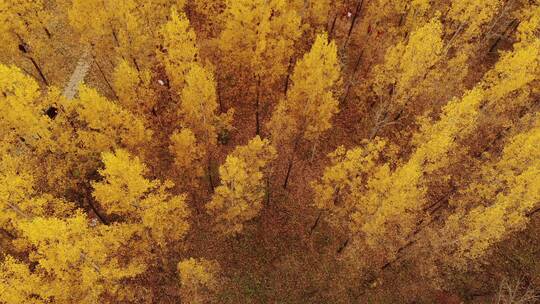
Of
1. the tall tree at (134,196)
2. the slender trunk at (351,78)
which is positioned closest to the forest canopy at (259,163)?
the tall tree at (134,196)

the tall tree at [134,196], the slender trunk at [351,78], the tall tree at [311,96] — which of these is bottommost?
the tall tree at [134,196]

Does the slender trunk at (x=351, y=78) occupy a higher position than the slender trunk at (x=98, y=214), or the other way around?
the slender trunk at (x=351, y=78)

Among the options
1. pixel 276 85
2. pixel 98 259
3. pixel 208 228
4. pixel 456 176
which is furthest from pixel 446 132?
pixel 98 259

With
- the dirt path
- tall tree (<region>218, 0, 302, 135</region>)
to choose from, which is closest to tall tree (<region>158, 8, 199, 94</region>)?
tall tree (<region>218, 0, 302, 135</region>)

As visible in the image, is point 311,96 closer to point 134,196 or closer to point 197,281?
point 134,196

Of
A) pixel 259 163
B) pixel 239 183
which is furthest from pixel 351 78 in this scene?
pixel 239 183

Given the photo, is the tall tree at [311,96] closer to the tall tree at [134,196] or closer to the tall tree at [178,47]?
the tall tree at [178,47]
